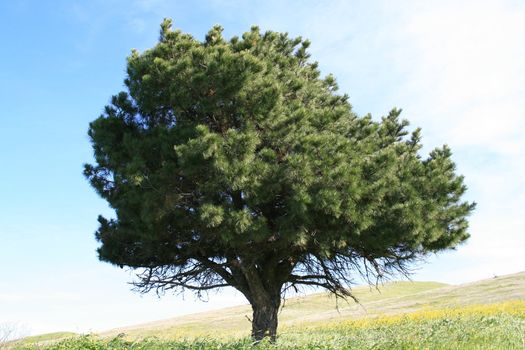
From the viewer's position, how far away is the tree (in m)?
12.3

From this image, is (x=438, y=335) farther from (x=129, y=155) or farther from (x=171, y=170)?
(x=129, y=155)

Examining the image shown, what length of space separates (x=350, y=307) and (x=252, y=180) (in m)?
30.3

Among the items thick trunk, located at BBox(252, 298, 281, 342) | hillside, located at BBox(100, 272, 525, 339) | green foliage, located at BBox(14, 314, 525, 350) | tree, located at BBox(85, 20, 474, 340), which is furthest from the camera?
hillside, located at BBox(100, 272, 525, 339)

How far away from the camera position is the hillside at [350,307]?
32.6 meters

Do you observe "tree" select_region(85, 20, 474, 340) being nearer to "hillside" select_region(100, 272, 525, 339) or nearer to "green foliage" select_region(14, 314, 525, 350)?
"green foliage" select_region(14, 314, 525, 350)

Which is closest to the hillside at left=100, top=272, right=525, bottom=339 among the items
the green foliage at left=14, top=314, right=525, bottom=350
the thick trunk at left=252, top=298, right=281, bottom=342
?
the green foliage at left=14, top=314, right=525, bottom=350

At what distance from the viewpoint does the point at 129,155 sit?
45.9ft

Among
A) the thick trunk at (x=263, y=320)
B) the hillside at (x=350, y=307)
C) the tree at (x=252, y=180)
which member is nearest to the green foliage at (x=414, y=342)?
the thick trunk at (x=263, y=320)

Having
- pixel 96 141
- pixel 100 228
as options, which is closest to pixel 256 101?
pixel 96 141

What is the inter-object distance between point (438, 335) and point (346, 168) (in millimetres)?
5601

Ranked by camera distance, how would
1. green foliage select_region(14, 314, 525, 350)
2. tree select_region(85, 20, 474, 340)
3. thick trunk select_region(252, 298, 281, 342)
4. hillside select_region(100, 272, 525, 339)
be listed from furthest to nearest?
hillside select_region(100, 272, 525, 339) < thick trunk select_region(252, 298, 281, 342) < tree select_region(85, 20, 474, 340) < green foliage select_region(14, 314, 525, 350)

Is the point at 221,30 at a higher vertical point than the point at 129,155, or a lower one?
higher

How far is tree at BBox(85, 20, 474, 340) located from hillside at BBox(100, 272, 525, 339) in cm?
878

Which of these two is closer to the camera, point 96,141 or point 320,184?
point 320,184
